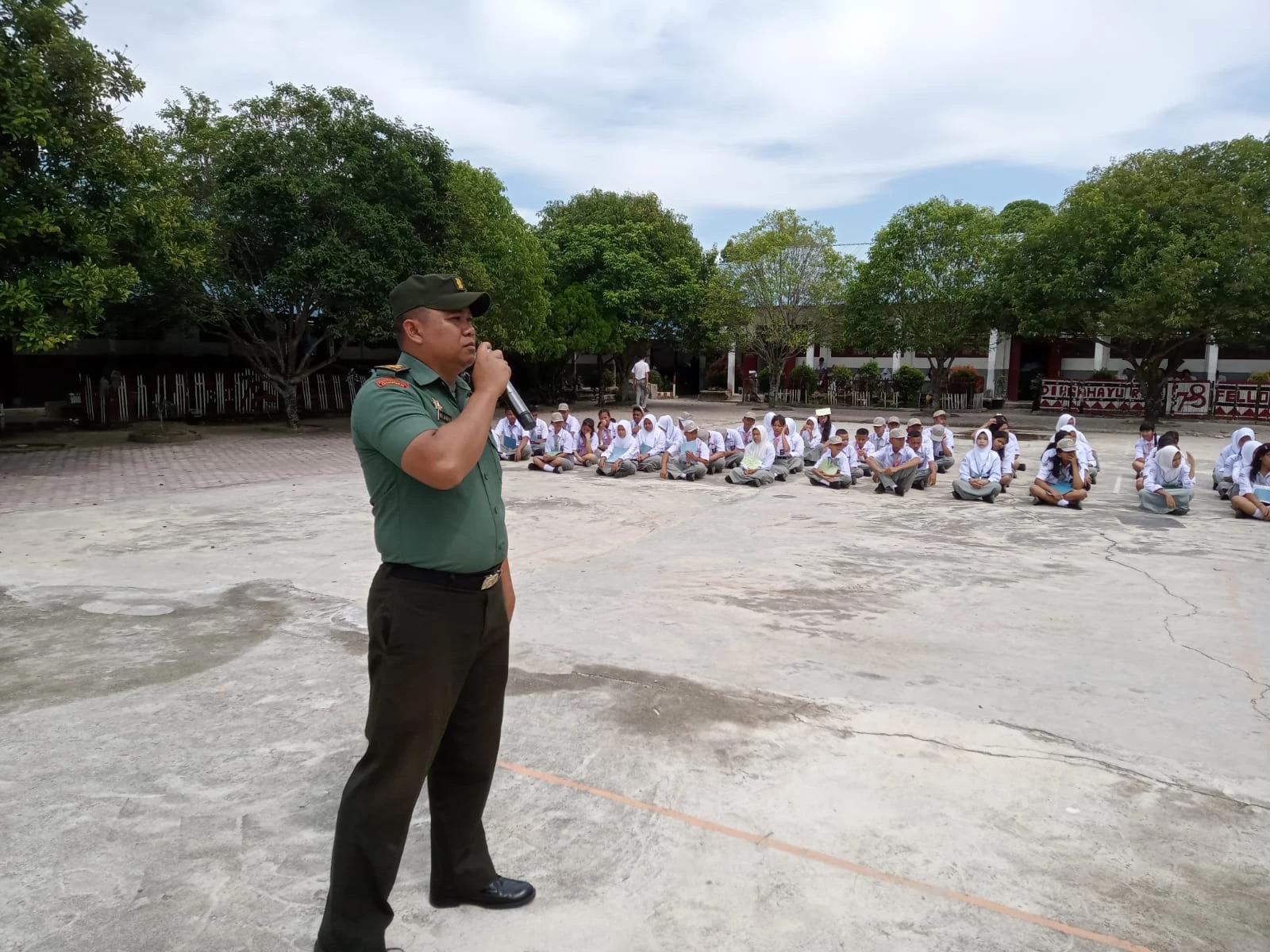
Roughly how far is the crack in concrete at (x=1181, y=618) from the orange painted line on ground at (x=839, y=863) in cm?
229

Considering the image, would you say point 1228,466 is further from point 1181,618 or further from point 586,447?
point 586,447

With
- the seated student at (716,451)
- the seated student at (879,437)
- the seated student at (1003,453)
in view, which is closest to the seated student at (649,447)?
the seated student at (716,451)

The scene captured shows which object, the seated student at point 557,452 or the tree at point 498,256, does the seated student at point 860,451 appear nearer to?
the seated student at point 557,452

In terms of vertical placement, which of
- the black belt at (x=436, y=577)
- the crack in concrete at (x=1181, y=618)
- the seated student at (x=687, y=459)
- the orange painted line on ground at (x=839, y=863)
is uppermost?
the black belt at (x=436, y=577)

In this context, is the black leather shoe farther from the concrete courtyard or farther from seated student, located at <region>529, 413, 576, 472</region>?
seated student, located at <region>529, 413, 576, 472</region>

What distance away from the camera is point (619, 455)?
13.5 metres

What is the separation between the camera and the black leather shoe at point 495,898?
8.38 feet

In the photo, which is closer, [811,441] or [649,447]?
[649,447]

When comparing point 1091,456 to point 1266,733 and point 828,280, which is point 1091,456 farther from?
point 828,280

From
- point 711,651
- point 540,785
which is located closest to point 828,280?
point 711,651

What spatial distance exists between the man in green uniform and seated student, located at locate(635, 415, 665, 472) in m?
11.0

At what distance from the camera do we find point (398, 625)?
85.9 inches

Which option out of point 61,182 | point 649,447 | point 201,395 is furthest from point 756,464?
point 201,395

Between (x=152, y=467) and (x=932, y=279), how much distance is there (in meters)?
19.4
